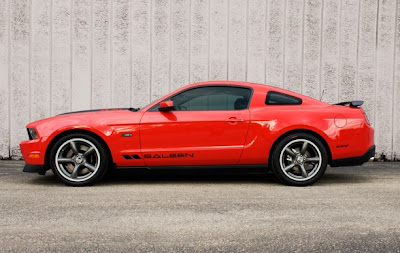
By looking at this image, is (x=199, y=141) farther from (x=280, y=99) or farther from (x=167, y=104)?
(x=280, y=99)

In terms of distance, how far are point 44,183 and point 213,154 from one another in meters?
2.10

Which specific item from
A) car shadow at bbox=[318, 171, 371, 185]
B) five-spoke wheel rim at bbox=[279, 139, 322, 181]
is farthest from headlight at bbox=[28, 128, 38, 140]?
car shadow at bbox=[318, 171, 371, 185]

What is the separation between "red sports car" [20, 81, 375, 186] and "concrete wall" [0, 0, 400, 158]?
296cm

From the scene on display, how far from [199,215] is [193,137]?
1606 mm

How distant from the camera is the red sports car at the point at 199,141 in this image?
5738 millimetres

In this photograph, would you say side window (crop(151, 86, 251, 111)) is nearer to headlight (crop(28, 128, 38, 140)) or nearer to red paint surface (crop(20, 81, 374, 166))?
red paint surface (crop(20, 81, 374, 166))

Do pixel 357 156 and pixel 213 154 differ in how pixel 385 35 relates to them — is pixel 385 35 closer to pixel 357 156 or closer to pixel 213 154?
pixel 357 156

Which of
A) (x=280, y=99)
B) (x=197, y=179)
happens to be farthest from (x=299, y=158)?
(x=197, y=179)

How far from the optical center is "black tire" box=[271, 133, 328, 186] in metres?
5.75

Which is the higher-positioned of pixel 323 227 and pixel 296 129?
pixel 296 129

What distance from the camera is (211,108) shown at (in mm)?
5848

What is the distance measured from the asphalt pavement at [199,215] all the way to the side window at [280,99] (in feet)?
3.26

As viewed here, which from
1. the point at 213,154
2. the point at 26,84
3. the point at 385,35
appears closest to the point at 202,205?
the point at 213,154

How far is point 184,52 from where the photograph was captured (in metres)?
8.77
